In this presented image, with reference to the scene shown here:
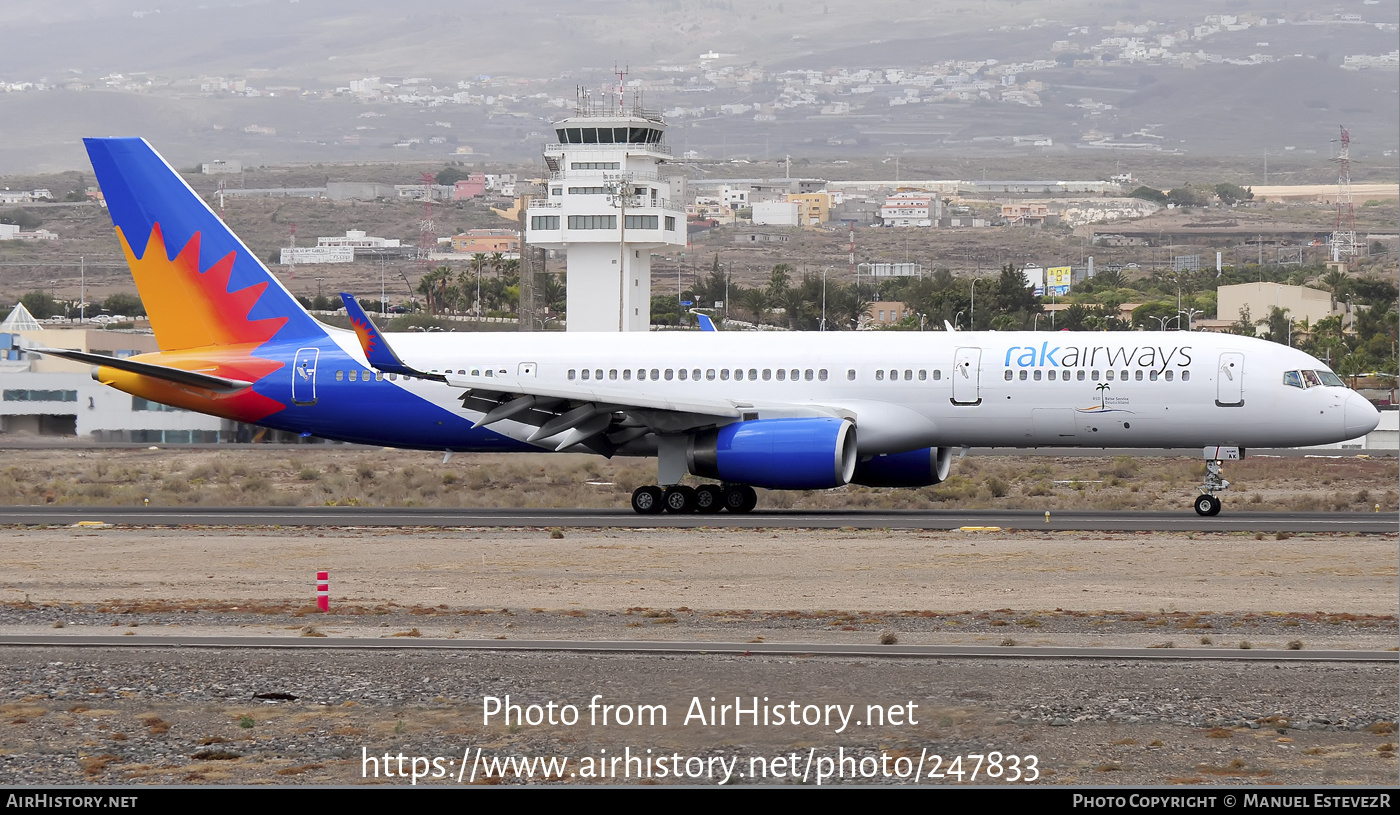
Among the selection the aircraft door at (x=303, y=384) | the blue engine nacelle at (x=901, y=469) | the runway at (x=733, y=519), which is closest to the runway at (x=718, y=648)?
the runway at (x=733, y=519)

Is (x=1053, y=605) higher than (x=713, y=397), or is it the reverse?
(x=713, y=397)

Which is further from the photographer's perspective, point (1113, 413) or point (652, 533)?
point (1113, 413)

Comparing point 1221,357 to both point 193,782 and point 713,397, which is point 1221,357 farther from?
point 193,782

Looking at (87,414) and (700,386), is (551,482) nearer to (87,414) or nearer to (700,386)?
(700,386)

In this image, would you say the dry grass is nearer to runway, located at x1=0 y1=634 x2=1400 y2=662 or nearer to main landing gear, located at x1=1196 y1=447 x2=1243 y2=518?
main landing gear, located at x1=1196 y1=447 x2=1243 y2=518

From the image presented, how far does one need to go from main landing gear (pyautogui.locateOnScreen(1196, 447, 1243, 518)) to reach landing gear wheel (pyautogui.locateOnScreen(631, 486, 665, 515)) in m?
9.95

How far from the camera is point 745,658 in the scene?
15500 mm

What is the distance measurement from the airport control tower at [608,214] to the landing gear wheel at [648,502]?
44.1 metres

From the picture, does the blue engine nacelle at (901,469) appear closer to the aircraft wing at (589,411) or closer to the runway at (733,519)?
the runway at (733,519)

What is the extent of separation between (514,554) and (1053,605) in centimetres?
878

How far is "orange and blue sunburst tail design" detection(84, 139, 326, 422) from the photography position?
33.7 metres

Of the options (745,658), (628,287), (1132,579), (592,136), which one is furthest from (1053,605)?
(592,136)

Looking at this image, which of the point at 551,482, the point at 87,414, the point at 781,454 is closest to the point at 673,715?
the point at 781,454

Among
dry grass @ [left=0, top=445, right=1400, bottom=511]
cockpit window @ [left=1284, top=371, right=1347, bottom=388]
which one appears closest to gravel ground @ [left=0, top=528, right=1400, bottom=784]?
cockpit window @ [left=1284, top=371, right=1347, bottom=388]
